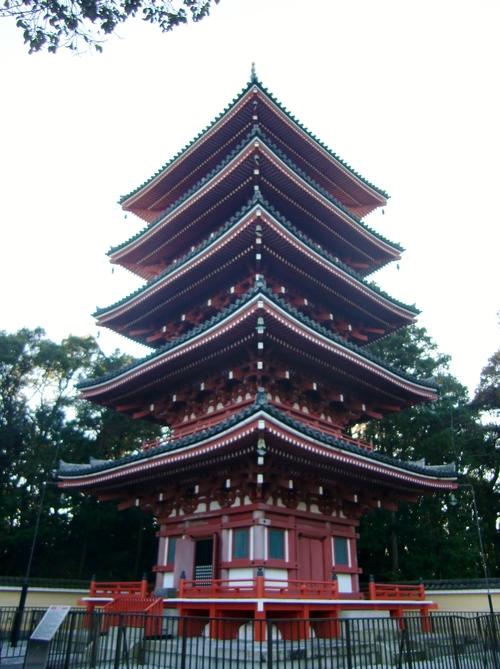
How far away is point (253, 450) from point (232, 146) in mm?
14255

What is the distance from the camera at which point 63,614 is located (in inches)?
345

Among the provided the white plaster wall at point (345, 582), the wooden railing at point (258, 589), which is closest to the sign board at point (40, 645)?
the wooden railing at point (258, 589)

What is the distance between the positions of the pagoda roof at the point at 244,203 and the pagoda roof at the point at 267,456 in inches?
369

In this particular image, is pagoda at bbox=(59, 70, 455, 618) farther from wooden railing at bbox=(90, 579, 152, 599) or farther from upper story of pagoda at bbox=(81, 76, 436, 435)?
wooden railing at bbox=(90, 579, 152, 599)

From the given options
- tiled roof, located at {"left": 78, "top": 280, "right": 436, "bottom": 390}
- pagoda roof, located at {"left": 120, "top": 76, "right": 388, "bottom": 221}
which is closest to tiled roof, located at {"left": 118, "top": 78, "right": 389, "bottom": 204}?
pagoda roof, located at {"left": 120, "top": 76, "right": 388, "bottom": 221}

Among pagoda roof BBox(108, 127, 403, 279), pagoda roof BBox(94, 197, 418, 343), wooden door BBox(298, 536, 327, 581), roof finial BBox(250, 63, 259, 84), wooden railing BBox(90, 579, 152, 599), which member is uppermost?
roof finial BBox(250, 63, 259, 84)

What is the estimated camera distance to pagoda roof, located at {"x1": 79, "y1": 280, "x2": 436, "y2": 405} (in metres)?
15.2

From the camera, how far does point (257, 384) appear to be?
53.4 ft

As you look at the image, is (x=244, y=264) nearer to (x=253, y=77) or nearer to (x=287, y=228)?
(x=287, y=228)

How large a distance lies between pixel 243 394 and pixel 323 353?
2920 millimetres

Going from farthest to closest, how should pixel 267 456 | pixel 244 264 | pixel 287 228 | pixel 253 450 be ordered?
pixel 244 264
pixel 287 228
pixel 267 456
pixel 253 450

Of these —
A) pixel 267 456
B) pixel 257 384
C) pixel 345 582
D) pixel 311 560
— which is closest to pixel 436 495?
pixel 345 582

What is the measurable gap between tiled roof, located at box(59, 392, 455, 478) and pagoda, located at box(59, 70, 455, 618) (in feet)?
0.24

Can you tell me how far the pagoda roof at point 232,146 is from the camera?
2133 centimetres
